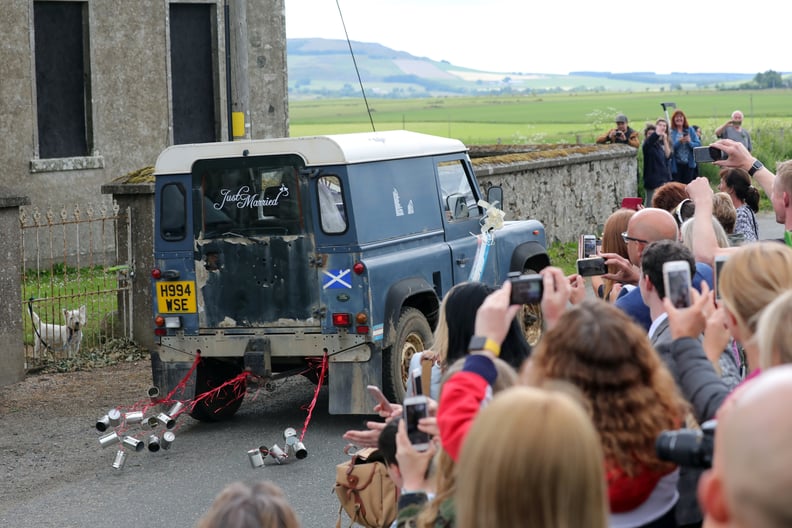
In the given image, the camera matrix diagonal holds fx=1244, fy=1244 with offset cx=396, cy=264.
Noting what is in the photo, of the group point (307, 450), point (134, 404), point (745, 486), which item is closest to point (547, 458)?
point (745, 486)

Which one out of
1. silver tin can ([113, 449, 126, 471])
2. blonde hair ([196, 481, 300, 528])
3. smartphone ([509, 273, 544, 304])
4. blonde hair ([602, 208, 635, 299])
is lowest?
silver tin can ([113, 449, 126, 471])

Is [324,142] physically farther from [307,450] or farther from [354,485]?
[354,485]

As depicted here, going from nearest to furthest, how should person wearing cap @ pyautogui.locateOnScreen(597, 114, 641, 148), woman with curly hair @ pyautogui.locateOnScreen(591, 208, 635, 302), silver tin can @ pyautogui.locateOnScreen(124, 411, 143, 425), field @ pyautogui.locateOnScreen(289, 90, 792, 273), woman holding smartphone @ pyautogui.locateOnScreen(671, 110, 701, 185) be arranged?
woman with curly hair @ pyautogui.locateOnScreen(591, 208, 635, 302)
silver tin can @ pyautogui.locateOnScreen(124, 411, 143, 425)
woman holding smartphone @ pyautogui.locateOnScreen(671, 110, 701, 185)
person wearing cap @ pyautogui.locateOnScreen(597, 114, 641, 148)
field @ pyautogui.locateOnScreen(289, 90, 792, 273)

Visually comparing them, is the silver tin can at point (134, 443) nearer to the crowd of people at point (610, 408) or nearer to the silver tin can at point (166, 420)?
the silver tin can at point (166, 420)

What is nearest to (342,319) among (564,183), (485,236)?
(485,236)

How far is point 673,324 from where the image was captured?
4348 mm

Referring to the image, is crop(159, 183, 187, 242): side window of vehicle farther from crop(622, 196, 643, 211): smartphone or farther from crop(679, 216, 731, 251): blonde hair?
crop(679, 216, 731, 251): blonde hair

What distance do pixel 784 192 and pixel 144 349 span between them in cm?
877

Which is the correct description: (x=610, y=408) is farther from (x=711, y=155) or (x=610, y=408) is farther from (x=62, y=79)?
(x=62, y=79)

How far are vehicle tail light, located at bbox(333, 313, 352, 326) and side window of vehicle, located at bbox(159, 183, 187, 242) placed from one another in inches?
59.5

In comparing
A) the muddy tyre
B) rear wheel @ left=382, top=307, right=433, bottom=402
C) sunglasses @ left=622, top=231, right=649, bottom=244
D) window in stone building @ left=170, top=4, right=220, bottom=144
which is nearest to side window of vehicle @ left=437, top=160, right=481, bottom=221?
the muddy tyre

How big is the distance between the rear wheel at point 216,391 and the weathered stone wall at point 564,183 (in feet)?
27.6

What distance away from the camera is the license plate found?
1032 centimetres

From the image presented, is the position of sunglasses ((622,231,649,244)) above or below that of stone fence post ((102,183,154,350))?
above
